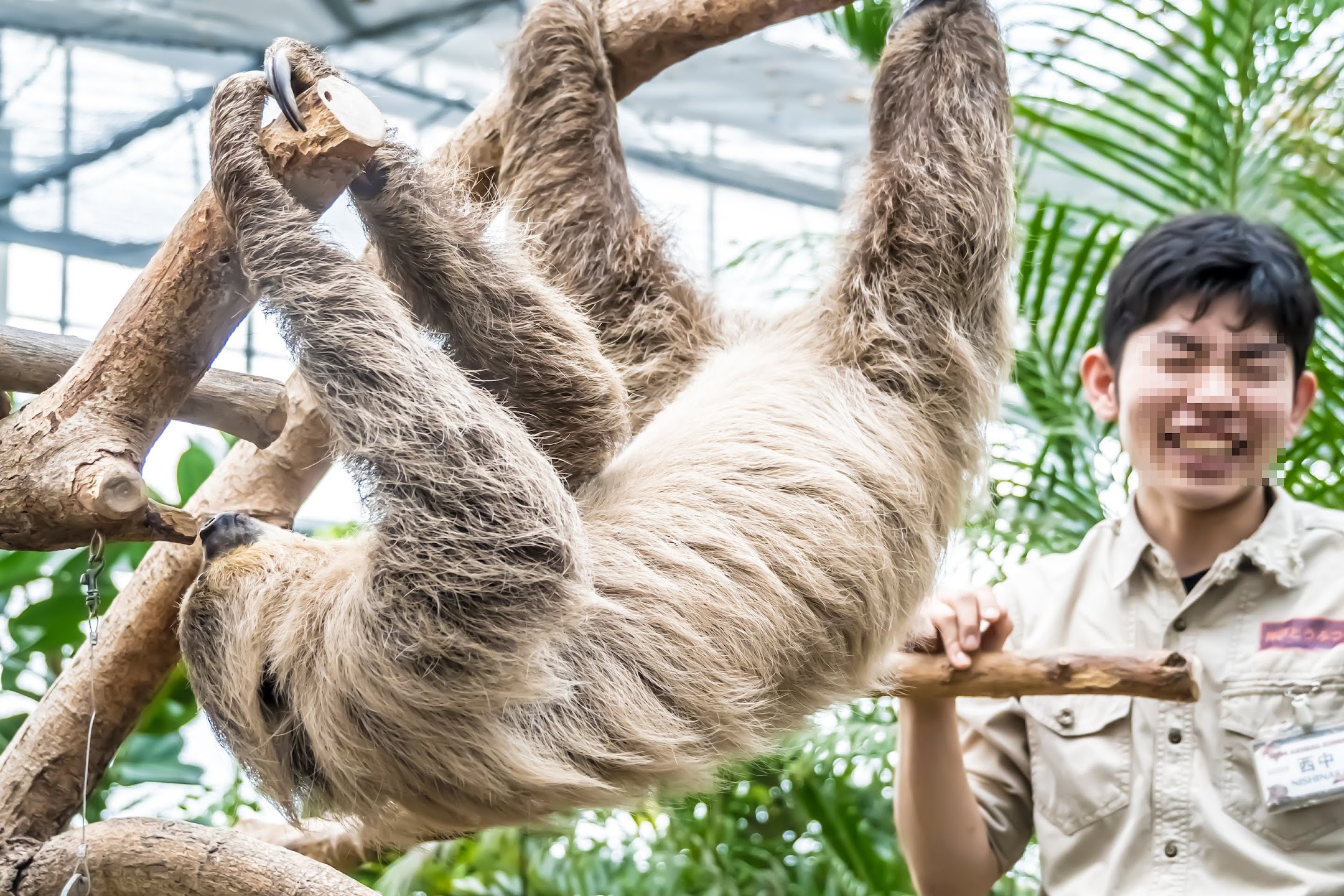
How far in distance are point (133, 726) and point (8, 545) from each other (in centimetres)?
81

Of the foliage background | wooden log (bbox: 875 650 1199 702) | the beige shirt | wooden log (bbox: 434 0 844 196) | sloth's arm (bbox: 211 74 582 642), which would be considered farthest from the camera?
the foliage background

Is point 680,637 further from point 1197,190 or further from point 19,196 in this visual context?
point 19,196

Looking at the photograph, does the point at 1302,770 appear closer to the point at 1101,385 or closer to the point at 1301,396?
the point at 1301,396

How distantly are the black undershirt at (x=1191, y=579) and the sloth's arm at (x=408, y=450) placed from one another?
4.22 ft

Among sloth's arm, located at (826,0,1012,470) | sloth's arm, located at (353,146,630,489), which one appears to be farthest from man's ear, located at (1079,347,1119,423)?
sloth's arm, located at (353,146,630,489)

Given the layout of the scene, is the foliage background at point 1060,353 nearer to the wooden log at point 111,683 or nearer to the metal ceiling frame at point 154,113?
the wooden log at point 111,683

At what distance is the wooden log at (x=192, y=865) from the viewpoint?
182 centimetres

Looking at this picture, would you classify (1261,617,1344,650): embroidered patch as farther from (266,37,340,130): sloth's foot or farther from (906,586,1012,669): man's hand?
(266,37,340,130): sloth's foot

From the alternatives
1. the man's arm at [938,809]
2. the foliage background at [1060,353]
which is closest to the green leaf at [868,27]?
the foliage background at [1060,353]

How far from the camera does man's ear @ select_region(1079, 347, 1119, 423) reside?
2.58 m

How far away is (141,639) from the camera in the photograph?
2.29 m

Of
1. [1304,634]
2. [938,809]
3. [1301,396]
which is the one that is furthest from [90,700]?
[1301,396]

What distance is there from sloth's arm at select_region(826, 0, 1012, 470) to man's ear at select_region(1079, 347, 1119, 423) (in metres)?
0.31

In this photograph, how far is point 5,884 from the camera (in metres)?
1.99
